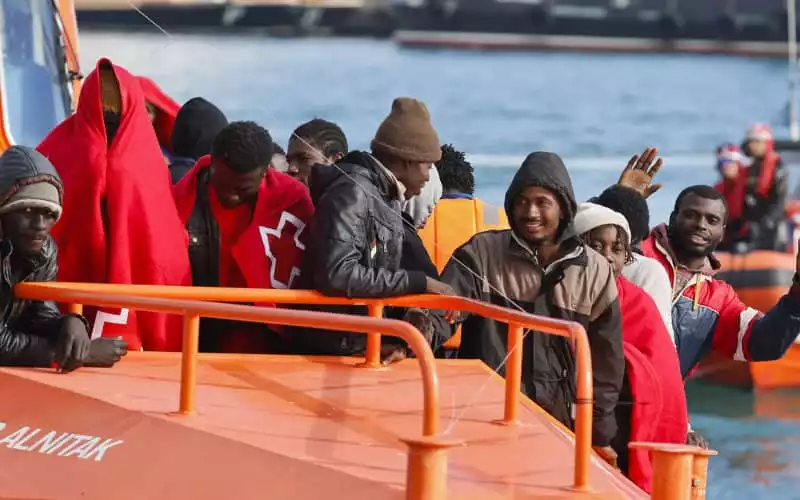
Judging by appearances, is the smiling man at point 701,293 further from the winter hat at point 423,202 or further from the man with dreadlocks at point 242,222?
the man with dreadlocks at point 242,222

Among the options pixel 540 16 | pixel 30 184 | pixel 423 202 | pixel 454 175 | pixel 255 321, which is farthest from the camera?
pixel 540 16

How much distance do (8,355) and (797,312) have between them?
3.46 metres

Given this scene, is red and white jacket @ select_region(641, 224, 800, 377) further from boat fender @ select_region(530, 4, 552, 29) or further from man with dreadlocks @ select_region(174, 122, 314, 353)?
boat fender @ select_region(530, 4, 552, 29)

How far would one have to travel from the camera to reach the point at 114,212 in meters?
6.29

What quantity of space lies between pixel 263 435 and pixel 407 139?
4.35 feet

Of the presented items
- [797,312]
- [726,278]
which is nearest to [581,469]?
[797,312]

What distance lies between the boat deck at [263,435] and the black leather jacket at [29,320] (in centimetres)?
6

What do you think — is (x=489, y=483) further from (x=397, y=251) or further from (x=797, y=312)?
(x=797, y=312)

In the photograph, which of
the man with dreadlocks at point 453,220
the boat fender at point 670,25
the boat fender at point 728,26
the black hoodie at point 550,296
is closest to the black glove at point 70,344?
the black hoodie at point 550,296

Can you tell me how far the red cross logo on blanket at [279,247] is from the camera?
637 centimetres

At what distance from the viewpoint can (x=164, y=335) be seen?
648 centimetres

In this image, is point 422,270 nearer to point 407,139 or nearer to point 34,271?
point 407,139

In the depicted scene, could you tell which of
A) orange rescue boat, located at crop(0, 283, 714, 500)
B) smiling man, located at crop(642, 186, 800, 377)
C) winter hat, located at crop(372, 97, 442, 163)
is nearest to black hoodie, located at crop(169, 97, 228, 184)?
winter hat, located at crop(372, 97, 442, 163)

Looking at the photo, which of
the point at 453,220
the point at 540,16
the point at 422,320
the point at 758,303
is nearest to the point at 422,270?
the point at 422,320
